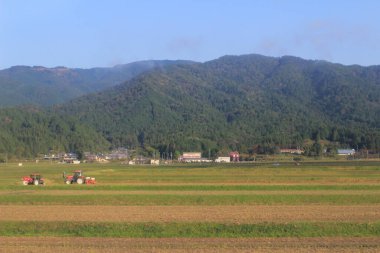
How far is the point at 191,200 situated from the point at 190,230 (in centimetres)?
1318

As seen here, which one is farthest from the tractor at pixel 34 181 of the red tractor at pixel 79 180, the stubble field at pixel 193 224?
the stubble field at pixel 193 224

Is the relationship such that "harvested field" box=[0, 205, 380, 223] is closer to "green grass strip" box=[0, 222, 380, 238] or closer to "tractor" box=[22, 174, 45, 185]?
"green grass strip" box=[0, 222, 380, 238]

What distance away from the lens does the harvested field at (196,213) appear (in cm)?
2606

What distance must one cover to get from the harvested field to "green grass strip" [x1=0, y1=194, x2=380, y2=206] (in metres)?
2.41

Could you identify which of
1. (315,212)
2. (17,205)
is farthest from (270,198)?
(17,205)

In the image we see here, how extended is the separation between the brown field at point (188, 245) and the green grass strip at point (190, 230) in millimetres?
969

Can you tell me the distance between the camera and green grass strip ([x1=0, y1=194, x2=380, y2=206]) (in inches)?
1350

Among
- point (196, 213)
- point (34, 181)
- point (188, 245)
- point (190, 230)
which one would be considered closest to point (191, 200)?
point (196, 213)

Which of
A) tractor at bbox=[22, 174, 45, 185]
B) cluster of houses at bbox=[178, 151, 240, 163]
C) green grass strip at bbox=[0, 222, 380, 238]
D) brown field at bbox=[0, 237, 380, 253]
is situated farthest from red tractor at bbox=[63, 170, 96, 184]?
cluster of houses at bbox=[178, 151, 240, 163]

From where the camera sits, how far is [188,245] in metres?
19.5

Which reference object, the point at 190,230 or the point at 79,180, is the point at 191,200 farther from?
the point at 79,180

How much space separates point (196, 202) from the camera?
3441 centimetres

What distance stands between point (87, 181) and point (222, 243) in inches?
1586

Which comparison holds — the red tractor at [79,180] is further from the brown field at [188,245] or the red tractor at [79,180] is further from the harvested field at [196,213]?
the brown field at [188,245]
